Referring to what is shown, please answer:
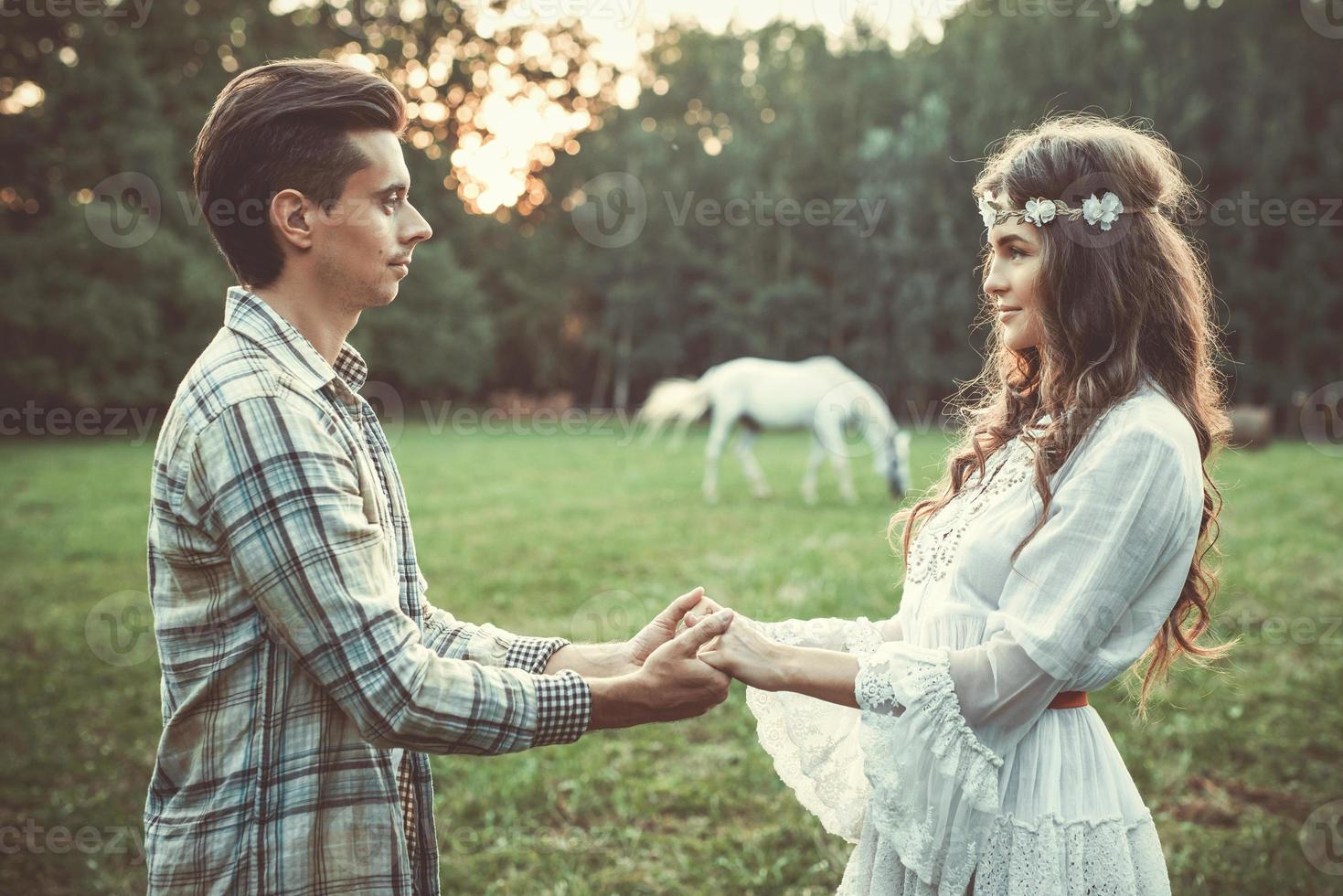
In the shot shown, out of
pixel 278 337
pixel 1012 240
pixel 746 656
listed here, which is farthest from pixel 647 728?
pixel 278 337

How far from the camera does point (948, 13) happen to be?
3394 centimetres

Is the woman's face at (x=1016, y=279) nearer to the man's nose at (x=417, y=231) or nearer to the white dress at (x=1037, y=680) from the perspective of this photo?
the white dress at (x=1037, y=680)

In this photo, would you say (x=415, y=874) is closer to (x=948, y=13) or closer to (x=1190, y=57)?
(x=1190, y=57)

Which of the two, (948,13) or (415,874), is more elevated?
(948,13)

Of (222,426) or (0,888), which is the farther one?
(0,888)

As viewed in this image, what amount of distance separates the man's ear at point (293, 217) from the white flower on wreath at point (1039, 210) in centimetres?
139

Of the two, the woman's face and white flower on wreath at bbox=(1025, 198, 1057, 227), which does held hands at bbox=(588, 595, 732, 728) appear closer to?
the woman's face

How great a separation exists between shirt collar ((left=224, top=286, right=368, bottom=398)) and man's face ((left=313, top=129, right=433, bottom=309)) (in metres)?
0.14

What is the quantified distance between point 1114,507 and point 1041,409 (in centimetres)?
42

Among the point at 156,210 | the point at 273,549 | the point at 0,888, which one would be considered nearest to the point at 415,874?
the point at 273,549

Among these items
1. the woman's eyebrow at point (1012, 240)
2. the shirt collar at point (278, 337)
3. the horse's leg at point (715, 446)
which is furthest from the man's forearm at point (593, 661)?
the horse's leg at point (715, 446)

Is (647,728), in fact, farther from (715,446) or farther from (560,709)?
(715,446)

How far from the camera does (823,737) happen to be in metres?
2.18

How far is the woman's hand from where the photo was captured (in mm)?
1925
